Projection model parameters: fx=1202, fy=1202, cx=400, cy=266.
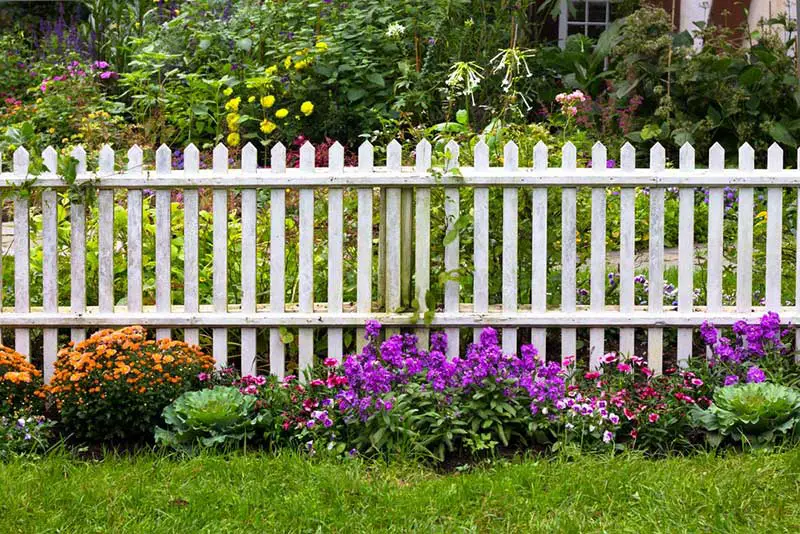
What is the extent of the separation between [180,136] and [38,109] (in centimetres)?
146

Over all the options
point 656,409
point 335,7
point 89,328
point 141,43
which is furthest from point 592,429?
point 141,43

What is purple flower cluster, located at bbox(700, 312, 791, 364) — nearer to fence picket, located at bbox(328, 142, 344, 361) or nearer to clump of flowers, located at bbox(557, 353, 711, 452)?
clump of flowers, located at bbox(557, 353, 711, 452)

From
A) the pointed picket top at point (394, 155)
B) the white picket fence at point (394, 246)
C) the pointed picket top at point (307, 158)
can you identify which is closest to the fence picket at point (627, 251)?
the white picket fence at point (394, 246)

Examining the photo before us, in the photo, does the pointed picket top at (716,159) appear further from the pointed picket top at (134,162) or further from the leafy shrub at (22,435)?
the leafy shrub at (22,435)

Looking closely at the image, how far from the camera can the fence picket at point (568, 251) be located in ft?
16.7

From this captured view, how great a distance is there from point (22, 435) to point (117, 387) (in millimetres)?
390

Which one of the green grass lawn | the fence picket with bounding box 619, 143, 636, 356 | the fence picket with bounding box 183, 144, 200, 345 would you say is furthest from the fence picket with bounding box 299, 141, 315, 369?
the fence picket with bounding box 619, 143, 636, 356

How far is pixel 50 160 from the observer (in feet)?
16.9

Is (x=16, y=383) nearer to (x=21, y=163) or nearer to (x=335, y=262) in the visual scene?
(x=21, y=163)

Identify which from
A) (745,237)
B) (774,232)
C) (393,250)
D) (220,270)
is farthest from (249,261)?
(774,232)

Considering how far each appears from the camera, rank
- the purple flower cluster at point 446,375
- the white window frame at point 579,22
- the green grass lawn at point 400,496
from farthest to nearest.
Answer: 1. the white window frame at point 579,22
2. the purple flower cluster at point 446,375
3. the green grass lawn at point 400,496

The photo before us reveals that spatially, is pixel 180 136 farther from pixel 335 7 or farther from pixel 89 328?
pixel 89 328

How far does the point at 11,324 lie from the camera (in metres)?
5.20

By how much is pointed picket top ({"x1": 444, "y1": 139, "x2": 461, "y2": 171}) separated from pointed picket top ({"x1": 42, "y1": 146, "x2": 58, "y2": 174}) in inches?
65.3
